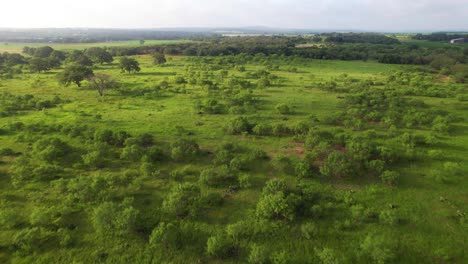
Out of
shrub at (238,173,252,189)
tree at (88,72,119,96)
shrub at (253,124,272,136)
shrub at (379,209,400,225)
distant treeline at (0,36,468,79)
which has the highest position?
distant treeline at (0,36,468,79)

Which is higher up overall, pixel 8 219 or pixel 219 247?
pixel 8 219

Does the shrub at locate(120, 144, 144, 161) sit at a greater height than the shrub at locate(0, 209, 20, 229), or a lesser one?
greater

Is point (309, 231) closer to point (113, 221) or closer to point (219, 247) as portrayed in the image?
point (219, 247)

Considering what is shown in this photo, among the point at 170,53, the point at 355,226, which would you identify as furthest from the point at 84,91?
the point at 170,53

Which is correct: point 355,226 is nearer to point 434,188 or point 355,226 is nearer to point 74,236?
point 434,188

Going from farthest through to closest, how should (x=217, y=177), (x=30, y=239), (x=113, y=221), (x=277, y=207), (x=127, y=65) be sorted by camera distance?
(x=127, y=65) → (x=217, y=177) → (x=277, y=207) → (x=113, y=221) → (x=30, y=239)

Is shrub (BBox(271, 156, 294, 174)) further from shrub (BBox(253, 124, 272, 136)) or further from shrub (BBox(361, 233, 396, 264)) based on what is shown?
shrub (BBox(361, 233, 396, 264))

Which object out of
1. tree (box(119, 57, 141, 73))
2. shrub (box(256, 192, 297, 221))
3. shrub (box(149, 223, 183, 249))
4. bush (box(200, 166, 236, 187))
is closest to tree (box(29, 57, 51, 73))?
tree (box(119, 57, 141, 73))

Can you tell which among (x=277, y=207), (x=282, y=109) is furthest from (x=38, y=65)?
(x=277, y=207)

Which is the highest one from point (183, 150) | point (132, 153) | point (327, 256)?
point (183, 150)

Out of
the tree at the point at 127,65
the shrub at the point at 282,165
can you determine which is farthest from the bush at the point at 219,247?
the tree at the point at 127,65
